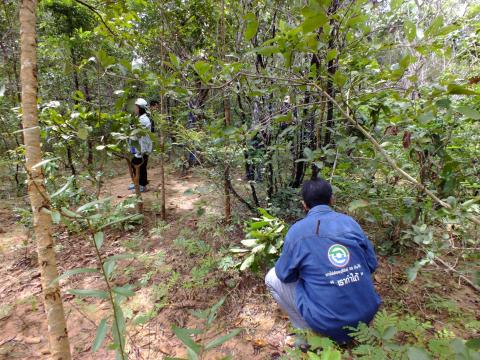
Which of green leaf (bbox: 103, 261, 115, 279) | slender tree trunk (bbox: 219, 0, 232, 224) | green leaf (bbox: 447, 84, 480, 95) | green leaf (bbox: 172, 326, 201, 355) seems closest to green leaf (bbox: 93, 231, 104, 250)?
green leaf (bbox: 103, 261, 115, 279)

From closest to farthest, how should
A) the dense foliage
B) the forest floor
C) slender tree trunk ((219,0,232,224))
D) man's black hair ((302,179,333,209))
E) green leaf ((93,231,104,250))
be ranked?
green leaf ((93,231,104,250)) → the dense foliage → man's black hair ((302,179,333,209)) → the forest floor → slender tree trunk ((219,0,232,224))

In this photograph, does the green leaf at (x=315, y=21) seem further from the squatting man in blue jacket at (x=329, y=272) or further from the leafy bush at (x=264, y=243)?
the leafy bush at (x=264, y=243)

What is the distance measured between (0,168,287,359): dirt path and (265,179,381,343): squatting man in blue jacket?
1.76 ft

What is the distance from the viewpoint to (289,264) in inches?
86.4

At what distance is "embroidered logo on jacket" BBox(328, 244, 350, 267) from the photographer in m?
2.01

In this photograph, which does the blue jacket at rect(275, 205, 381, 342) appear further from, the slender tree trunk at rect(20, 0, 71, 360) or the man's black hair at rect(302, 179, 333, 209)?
the slender tree trunk at rect(20, 0, 71, 360)

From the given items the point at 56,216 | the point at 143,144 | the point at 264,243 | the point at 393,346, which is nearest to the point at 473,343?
the point at 393,346

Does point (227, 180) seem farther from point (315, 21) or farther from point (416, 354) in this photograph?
point (416, 354)

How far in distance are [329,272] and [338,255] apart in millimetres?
134

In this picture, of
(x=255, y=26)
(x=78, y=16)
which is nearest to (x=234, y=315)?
(x=255, y=26)

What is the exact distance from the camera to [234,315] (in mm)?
2627

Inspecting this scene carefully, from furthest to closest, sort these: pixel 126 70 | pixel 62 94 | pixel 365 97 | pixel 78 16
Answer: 1. pixel 62 94
2. pixel 78 16
3. pixel 365 97
4. pixel 126 70

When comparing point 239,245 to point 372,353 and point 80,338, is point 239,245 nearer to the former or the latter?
point 80,338

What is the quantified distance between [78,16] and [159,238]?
19.0ft
